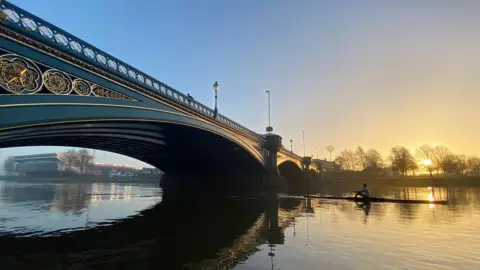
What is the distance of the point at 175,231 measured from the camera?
12.9 m

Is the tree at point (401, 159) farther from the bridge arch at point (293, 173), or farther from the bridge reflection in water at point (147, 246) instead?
the bridge reflection in water at point (147, 246)

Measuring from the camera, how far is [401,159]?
361ft

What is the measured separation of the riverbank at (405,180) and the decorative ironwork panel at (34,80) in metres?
101

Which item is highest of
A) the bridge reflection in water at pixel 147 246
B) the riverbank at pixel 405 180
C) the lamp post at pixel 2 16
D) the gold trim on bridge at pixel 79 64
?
the lamp post at pixel 2 16

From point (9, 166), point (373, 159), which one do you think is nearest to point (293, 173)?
point (373, 159)

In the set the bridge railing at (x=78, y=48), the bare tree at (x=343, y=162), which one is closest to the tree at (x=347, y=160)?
the bare tree at (x=343, y=162)

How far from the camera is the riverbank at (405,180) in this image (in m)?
83.3

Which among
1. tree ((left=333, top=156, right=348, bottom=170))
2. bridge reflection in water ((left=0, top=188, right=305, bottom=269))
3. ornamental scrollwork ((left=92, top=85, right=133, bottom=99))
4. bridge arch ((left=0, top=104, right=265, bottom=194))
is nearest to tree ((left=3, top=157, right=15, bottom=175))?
bridge arch ((left=0, top=104, right=265, bottom=194))

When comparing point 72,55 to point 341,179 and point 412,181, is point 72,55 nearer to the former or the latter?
point 412,181

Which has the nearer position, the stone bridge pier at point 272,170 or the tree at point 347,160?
the stone bridge pier at point 272,170

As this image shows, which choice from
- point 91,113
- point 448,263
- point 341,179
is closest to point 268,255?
point 448,263

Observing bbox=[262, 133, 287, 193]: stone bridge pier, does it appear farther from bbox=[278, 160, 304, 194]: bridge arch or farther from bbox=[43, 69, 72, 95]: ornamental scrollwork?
bbox=[43, 69, 72, 95]: ornamental scrollwork

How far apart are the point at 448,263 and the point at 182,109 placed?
21.7 m

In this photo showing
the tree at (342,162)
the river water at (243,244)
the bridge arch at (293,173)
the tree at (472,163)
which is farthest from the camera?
the tree at (342,162)
